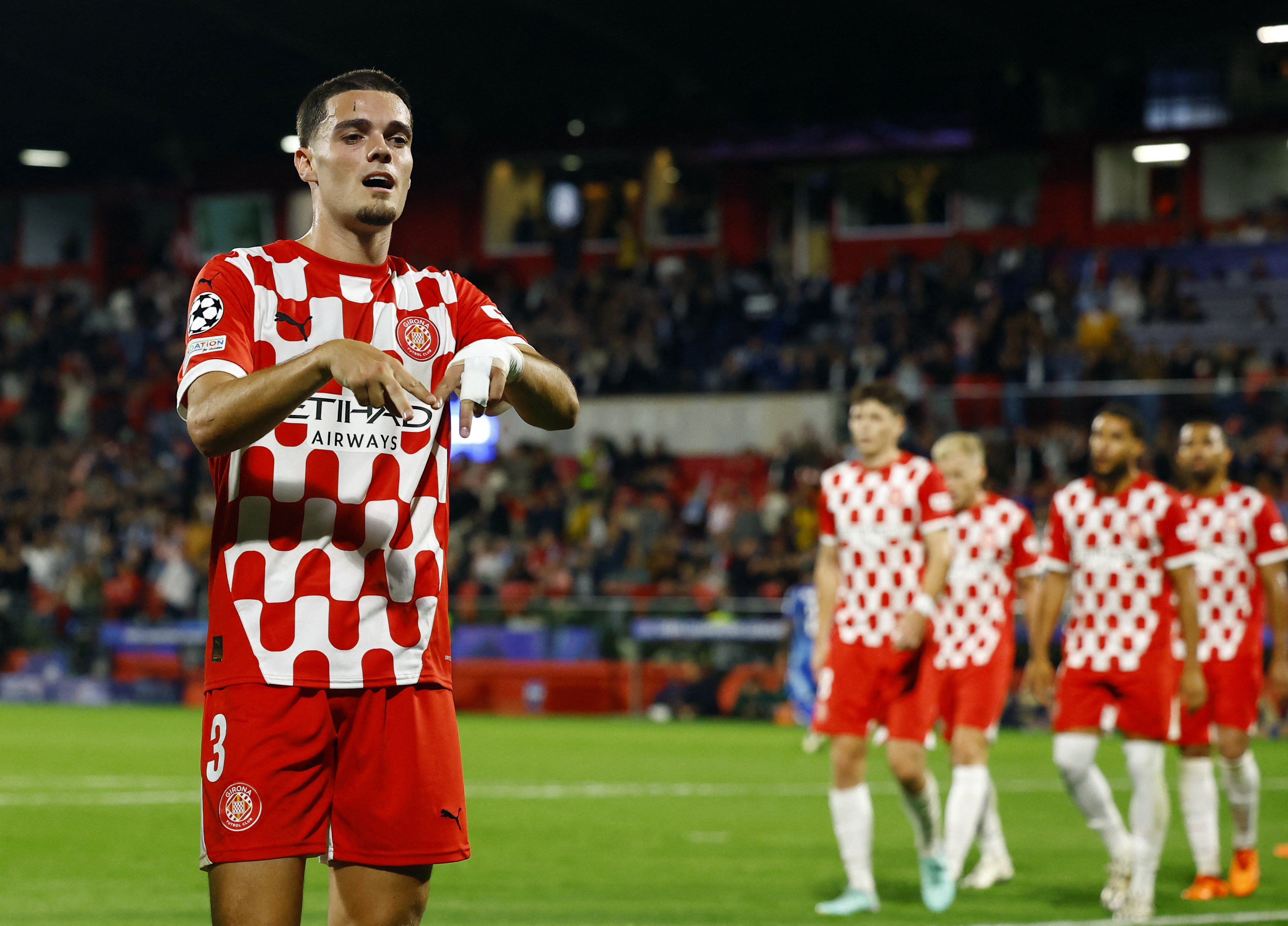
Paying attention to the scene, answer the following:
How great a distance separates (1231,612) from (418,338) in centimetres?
675

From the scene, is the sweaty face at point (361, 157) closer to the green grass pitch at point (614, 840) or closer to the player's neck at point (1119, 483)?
the green grass pitch at point (614, 840)

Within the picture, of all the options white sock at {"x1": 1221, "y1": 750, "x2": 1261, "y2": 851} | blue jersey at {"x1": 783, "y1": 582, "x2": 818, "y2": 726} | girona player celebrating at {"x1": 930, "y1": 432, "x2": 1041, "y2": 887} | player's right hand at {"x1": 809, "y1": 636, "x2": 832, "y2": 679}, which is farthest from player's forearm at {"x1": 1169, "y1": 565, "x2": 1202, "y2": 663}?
blue jersey at {"x1": 783, "y1": 582, "x2": 818, "y2": 726}

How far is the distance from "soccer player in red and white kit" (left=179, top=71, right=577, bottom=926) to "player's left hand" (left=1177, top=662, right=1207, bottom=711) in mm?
5271

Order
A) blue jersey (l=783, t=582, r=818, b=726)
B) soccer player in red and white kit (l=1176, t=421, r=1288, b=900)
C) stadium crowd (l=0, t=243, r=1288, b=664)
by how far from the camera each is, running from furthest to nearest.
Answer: stadium crowd (l=0, t=243, r=1288, b=664)
blue jersey (l=783, t=582, r=818, b=726)
soccer player in red and white kit (l=1176, t=421, r=1288, b=900)

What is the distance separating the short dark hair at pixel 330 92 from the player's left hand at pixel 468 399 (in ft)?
2.25

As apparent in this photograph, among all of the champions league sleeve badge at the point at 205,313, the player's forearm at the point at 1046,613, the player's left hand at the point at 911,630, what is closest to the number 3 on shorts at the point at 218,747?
the champions league sleeve badge at the point at 205,313

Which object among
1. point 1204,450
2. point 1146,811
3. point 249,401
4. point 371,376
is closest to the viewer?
point 371,376

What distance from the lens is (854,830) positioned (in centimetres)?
806

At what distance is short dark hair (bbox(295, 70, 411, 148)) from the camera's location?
3760 millimetres

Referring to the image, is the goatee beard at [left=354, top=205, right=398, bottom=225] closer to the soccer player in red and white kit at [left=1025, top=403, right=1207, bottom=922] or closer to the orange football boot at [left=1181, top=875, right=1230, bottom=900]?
the soccer player in red and white kit at [left=1025, top=403, right=1207, bottom=922]

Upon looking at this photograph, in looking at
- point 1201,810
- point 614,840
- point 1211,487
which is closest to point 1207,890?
point 1201,810

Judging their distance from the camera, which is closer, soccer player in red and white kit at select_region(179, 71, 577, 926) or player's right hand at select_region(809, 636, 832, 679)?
soccer player in red and white kit at select_region(179, 71, 577, 926)

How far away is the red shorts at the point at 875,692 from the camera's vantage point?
26.8ft

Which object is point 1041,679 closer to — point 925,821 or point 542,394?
point 925,821
